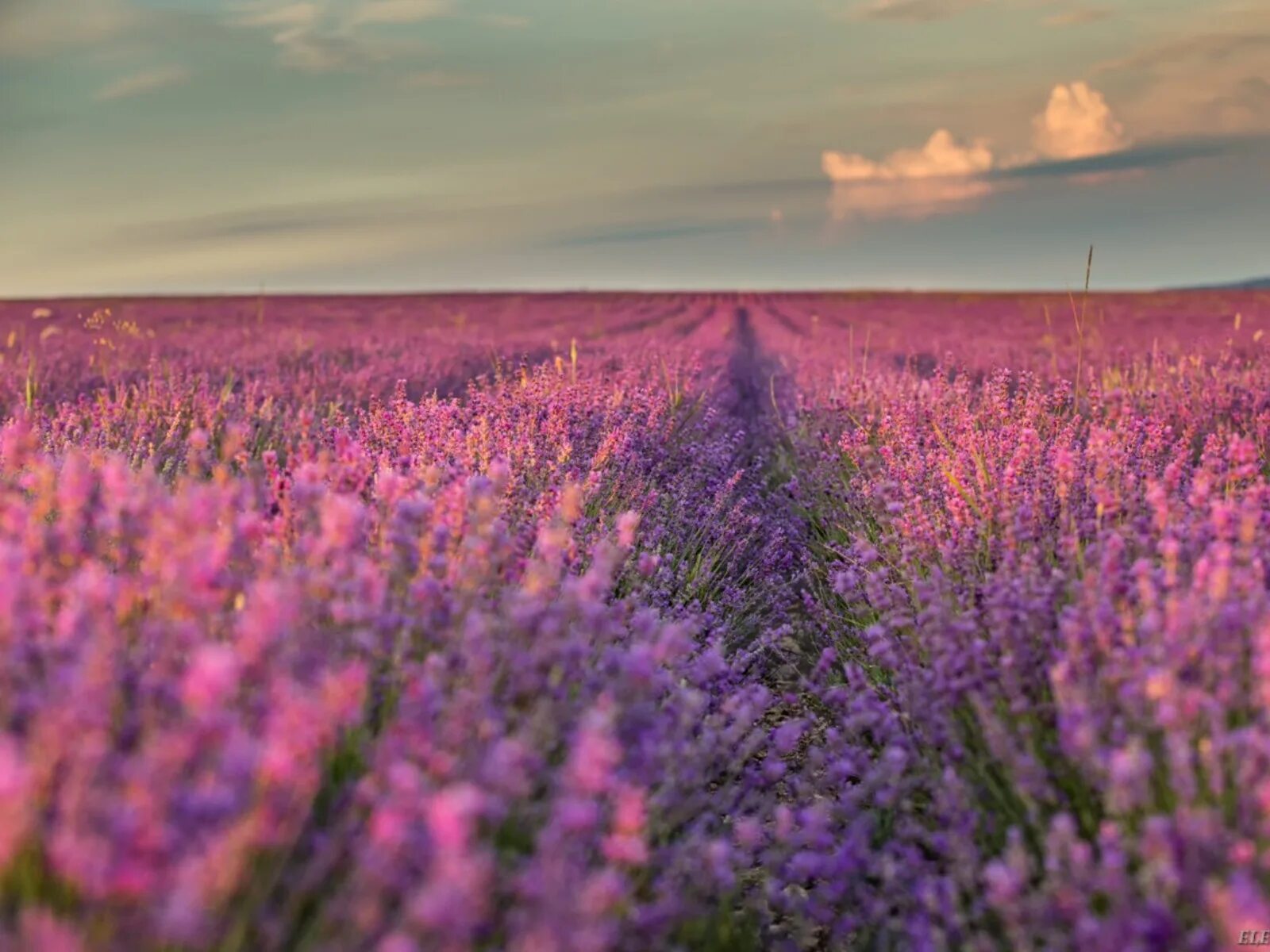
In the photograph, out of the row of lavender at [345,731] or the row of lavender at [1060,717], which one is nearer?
the row of lavender at [345,731]

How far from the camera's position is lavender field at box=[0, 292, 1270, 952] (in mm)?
1477

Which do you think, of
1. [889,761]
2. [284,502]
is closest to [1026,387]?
[889,761]

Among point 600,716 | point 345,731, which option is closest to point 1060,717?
point 600,716

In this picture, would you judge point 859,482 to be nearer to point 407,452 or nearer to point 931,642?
point 407,452

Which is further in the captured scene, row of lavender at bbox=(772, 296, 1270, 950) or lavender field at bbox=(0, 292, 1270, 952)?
row of lavender at bbox=(772, 296, 1270, 950)

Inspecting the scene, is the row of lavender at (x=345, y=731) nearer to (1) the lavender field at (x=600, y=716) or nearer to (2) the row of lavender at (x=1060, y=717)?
(1) the lavender field at (x=600, y=716)

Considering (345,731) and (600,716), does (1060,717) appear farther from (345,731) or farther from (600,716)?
(345,731)

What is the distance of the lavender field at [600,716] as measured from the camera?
1.48m

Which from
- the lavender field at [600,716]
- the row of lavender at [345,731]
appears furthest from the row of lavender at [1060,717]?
the row of lavender at [345,731]

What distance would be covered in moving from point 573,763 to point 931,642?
1439 millimetres

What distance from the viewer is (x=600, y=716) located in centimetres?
171

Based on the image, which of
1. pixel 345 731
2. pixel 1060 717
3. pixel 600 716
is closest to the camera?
pixel 600 716

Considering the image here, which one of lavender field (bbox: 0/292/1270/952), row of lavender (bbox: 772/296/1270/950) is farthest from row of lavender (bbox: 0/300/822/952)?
row of lavender (bbox: 772/296/1270/950)

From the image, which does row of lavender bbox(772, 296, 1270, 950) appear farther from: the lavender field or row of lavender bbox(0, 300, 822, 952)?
row of lavender bbox(0, 300, 822, 952)
